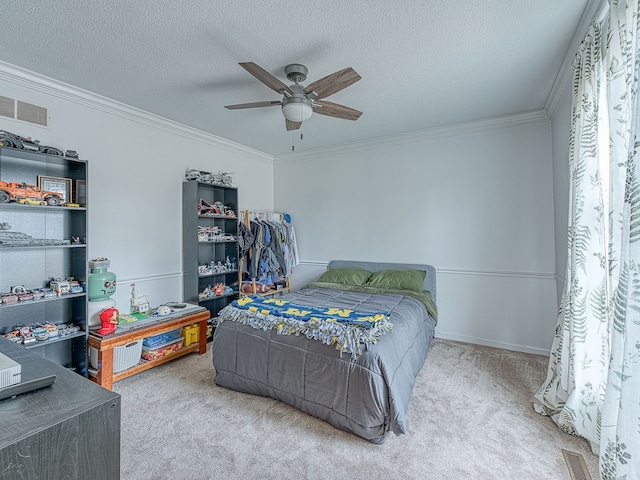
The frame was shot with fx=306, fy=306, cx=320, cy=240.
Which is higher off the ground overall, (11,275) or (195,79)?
(195,79)

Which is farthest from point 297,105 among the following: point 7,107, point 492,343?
point 492,343

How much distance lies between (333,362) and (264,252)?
104 inches

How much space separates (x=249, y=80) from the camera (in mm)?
2705

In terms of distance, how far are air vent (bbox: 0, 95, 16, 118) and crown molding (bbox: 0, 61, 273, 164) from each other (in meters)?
0.15

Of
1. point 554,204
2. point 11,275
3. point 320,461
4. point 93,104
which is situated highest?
point 93,104

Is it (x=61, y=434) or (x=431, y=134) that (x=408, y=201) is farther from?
(x=61, y=434)

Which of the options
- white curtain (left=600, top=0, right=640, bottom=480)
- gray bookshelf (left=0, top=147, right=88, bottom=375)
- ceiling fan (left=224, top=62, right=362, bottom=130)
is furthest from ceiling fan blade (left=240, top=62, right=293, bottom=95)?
white curtain (left=600, top=0, right=640, bottom=480)

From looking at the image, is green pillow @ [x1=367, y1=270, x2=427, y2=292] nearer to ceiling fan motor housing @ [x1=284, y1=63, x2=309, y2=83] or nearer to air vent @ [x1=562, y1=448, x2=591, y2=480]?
air vent @ [x1=562, y1=448, x2=591, y2=480]

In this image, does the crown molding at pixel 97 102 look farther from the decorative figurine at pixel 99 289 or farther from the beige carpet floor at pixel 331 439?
the beige carpet floor at pixel 331 439

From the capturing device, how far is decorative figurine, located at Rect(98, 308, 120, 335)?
267 centimetres

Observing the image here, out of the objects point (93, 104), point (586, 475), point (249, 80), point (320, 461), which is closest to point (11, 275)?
point (93, 104)

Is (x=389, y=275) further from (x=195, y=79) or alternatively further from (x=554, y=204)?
(x=195, y=79)

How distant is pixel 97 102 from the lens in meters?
2.98

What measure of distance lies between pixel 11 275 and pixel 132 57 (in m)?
1.99
